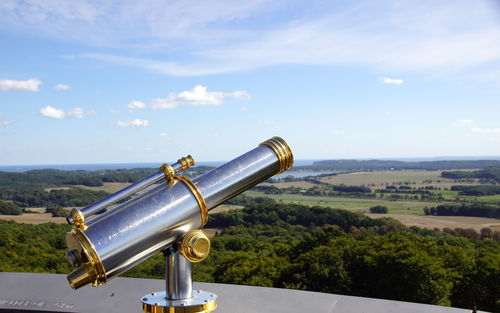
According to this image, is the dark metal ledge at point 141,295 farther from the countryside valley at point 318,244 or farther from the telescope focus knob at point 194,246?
the countryside valley at point 318,244

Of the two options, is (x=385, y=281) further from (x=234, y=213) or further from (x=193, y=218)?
(x=234, y=213)

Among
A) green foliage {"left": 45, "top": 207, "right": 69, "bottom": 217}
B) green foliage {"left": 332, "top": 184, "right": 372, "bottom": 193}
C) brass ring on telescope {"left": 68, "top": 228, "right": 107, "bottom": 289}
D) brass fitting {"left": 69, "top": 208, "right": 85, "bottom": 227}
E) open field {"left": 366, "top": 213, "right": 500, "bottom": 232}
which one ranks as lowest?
open field {"left": 366, "top": 213, "right": 500, "bottom": 232}

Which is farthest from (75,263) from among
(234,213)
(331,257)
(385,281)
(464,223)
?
(464,223)

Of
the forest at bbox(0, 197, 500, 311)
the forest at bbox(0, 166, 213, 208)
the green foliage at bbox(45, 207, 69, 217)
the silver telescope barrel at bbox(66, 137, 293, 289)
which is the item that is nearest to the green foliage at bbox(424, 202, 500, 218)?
the forest at bbox(0, 197, 500, 311)

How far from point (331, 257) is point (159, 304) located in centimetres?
1383

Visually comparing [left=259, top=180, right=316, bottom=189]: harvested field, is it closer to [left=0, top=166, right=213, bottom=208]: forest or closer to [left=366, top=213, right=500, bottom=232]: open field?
[left=366, top=213, right=500, bottom=232]: open field

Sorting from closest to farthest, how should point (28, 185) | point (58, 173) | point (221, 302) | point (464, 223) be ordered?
point (221, 302)
point (464, 223)
point (28, 185)
point (58, 173)

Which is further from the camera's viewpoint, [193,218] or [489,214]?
[489,214]

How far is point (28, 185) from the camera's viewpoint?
5616 cm

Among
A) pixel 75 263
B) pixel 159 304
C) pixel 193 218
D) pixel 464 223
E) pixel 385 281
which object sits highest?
pixel 193 218

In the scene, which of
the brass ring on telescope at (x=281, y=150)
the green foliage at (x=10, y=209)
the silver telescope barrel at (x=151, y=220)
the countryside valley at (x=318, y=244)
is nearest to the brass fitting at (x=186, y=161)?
the silver telescope barrel at (x=151, y=220)

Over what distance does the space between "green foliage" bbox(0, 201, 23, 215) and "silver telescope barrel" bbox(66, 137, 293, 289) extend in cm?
4425

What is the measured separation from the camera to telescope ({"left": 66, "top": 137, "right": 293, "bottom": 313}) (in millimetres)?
2990

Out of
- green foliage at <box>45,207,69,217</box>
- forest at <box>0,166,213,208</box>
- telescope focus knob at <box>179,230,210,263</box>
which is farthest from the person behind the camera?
forest at <box>0,166,213,208</box>
